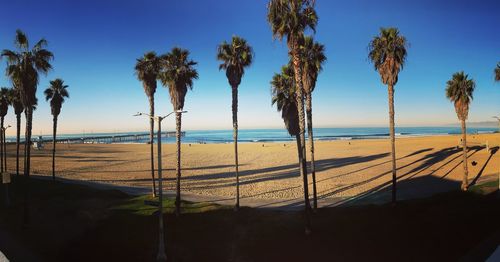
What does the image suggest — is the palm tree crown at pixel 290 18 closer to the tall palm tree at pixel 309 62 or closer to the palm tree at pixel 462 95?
the tall palm tree at pixel 309 62

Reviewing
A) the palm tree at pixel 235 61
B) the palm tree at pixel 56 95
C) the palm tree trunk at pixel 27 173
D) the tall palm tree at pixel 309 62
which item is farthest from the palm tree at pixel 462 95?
the palm tree at pixel 56 95

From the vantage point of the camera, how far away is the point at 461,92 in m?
28.9

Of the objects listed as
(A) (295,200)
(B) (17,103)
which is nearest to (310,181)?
(A) (295,200)

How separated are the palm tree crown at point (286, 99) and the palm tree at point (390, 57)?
720cm

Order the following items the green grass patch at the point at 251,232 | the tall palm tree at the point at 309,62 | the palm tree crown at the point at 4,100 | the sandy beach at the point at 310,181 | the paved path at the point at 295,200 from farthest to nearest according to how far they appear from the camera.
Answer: the palm tree crown at the point at 4,100
the sandy beach at the point at 310,181
the paved path at the point at 295,200
the tall palm tree at the point at 309,62
the green grass patch at the point at 251,232

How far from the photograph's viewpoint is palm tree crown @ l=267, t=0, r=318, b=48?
750 inches

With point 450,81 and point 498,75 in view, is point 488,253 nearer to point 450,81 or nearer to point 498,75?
point 450,81

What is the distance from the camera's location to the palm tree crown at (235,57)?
2523 cm

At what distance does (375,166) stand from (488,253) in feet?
119

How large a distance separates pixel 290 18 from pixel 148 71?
15585 millimetres

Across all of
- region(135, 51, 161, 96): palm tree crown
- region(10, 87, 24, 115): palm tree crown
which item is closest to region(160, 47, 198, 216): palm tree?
region(135, 51, 161, 96): palm tree crown

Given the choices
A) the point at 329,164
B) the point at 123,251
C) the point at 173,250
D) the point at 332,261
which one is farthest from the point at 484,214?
the point at 329,164

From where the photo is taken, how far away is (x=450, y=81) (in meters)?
29.7

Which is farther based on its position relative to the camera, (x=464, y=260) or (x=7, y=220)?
(x=7, y=220)
